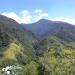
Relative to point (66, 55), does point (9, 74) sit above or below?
below

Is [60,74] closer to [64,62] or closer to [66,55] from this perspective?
[64,62]

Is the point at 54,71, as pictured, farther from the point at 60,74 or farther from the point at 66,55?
the point at 66,55

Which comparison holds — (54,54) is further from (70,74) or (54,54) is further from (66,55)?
(70,74)

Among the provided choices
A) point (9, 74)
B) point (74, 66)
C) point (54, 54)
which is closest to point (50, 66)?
point (74, 66)

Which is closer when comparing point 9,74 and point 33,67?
point 33,67

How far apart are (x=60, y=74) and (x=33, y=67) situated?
10.5 meters

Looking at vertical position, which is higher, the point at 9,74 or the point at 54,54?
the point at 54,54

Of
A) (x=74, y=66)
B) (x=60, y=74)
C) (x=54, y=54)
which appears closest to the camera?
(x=60, y=74)

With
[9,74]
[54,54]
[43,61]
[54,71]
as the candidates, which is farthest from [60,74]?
[9,74]

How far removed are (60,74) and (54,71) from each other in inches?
123

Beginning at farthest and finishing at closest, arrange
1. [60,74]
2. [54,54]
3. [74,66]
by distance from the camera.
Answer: [54,54], [74,66], [60,74]

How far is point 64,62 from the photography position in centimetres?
9700

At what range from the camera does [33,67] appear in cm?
8994

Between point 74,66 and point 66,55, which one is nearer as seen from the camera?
point 74,66
